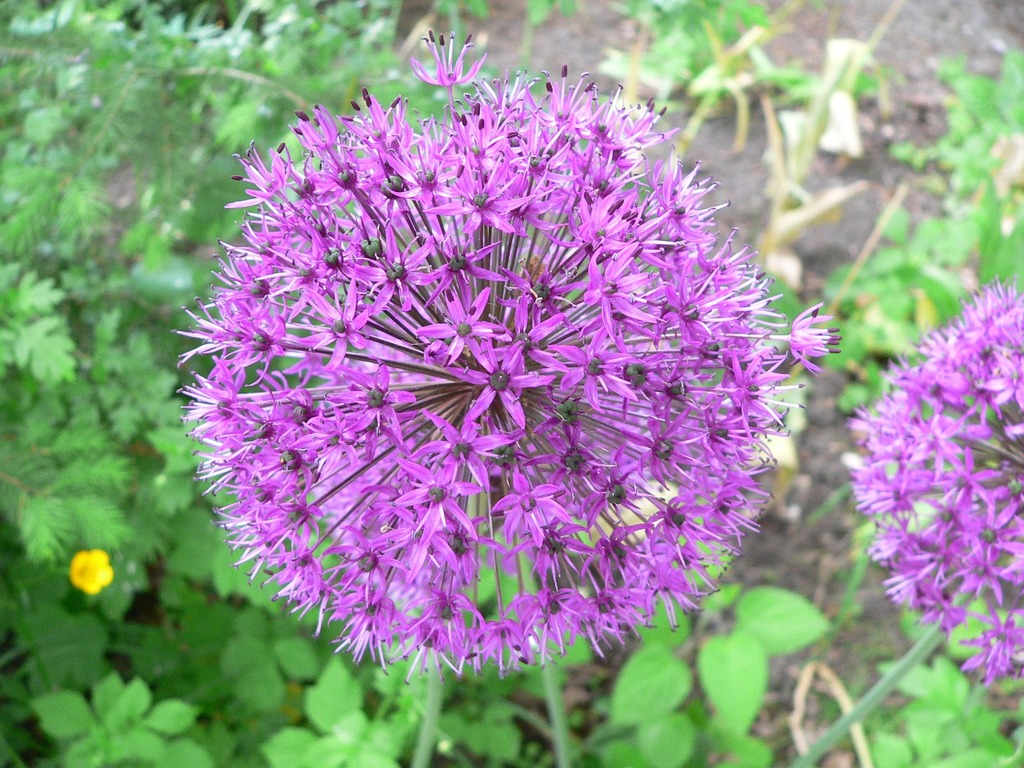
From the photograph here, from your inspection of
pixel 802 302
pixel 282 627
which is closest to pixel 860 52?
pixel 802 302

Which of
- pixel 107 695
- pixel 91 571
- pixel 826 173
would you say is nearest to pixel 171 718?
pixel 107 695

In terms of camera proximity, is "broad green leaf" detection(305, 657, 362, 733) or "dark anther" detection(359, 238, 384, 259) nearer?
"dark anther" detection(359, 238, 384, 259)

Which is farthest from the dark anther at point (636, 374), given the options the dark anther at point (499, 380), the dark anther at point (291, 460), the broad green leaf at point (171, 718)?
the broad green leaf at point (171, 718)

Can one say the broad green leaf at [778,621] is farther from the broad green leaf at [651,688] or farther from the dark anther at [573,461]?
the dark anther at [573,461]

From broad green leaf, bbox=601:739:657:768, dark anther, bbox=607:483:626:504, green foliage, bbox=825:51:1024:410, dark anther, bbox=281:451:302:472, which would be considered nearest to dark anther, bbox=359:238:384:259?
dark anther, bbox=281:451:302:472

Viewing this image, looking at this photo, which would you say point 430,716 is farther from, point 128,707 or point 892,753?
point 892,753

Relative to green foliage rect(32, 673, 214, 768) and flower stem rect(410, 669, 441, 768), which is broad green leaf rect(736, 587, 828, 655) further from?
green foliage rect(32, 673, 214, 768)

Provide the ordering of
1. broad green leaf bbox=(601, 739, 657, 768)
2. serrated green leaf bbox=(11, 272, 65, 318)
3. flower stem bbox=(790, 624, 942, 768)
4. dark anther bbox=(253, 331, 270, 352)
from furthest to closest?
broad green leaf bbox=(601, 739, 657, 768), serrated green leaf bbox=(11, 272, 65, 318), flower stem bbox=(790, 624, 942, 768), dark anther bbox=(253, 331, 270, 352)

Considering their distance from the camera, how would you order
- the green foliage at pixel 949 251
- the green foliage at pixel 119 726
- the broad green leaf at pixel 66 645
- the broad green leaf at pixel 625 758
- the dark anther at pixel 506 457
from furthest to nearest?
1. the green foliage at pixel 949 251
2. the broad green leaf at pixel 66 645
3. the broad green leaf at pixel 625 758
4. the green foliage at pixel 119 726
5. the dark anther at pixel 506 457
